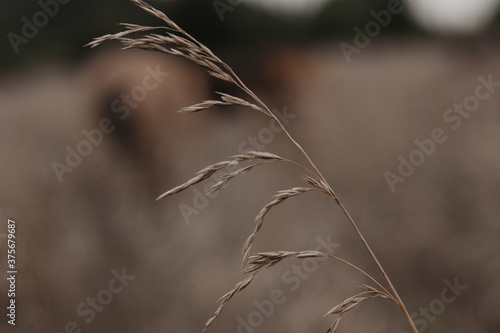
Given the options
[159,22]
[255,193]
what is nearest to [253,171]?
[255,193]

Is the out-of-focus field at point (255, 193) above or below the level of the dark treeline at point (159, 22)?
below

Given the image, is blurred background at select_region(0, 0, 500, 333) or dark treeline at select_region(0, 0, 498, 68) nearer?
blurred background at select_region(0, 0, 500, 333)

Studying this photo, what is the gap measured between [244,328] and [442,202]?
964mm

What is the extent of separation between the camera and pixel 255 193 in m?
2.41

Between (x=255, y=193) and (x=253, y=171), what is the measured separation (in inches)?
4.0

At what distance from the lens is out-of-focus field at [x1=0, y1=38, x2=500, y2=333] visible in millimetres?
2186

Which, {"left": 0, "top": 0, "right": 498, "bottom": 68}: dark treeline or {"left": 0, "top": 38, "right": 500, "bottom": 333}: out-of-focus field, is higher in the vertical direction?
{"left": 0, "top": 0, "right": 498, "bottom": 68}: dark treeline

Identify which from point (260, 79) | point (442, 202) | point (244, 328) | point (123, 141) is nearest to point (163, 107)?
point (123, 141)

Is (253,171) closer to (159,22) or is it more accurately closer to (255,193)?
(255,193)

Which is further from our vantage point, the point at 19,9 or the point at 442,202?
the point at 19,9

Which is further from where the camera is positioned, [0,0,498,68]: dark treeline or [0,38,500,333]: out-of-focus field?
[0,0,498,68]: dark treeline

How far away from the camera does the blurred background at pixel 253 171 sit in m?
2.20

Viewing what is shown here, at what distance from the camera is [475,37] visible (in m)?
2.35

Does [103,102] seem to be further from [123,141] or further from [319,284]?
[319,284]
